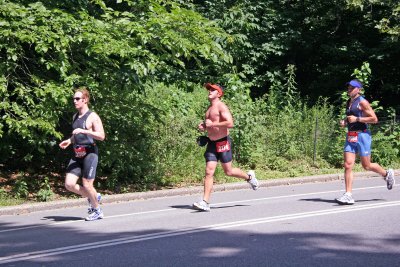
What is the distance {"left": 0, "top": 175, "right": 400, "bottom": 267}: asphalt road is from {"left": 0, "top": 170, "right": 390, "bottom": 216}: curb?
4.7 inches

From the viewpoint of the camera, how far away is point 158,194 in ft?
39.4

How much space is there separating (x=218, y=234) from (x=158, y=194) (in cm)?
453

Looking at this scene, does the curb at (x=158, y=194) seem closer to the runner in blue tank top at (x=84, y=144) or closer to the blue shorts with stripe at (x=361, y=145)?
the runner in blue tank top at (x=84, y=144)

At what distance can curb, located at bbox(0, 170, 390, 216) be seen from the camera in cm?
1048

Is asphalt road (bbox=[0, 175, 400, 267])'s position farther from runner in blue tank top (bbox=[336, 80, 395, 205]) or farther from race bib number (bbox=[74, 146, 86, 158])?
race bib number (bbox=[74, 146, 86, 158])

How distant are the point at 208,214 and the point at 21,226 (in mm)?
2694

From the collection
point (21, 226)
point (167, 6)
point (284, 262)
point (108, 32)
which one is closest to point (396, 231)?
point (284, 262)

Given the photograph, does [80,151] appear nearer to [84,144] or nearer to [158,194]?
[84,144]

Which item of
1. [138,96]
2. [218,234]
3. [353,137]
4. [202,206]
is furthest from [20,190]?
[353,137]

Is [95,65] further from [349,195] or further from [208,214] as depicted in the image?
[349,195]

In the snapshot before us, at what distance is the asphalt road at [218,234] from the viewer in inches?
251

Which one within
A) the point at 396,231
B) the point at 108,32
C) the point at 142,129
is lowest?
the point at 396,231

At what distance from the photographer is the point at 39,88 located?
10.7 meters

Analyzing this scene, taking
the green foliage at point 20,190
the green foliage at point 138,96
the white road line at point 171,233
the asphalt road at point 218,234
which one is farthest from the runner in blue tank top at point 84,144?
the green foliage at point 20,190
